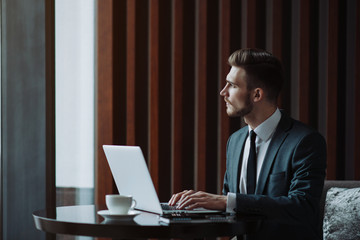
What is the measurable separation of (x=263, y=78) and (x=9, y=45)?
1.88 meters

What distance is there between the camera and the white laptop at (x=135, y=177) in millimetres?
1735

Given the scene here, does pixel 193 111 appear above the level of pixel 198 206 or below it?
above

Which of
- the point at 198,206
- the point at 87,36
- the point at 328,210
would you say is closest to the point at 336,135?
the point at 328,210

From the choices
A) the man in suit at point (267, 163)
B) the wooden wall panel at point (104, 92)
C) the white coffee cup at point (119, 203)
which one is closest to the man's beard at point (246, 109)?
the man in suit at point (267, 163)

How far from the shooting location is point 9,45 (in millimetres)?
3295

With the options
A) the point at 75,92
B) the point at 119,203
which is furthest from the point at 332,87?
the point at 119,203

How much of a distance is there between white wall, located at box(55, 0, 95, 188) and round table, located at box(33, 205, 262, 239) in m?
1.56

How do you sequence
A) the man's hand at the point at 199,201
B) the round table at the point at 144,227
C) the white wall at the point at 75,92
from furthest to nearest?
the white wall at the point at 75,92, the man's hand at the point at 199,201, the round table at the point at 144,227

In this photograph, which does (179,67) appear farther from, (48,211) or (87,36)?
(48,211)

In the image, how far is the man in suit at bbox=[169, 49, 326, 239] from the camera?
181 cm

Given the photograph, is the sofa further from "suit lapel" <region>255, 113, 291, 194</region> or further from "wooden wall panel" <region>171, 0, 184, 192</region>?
"wooden wall panel" <region>171, 0, 184, 192</region>

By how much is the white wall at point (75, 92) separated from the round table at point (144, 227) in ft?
5.12

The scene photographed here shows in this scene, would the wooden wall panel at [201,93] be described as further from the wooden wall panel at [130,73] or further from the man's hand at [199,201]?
the man's hand at [199,201]

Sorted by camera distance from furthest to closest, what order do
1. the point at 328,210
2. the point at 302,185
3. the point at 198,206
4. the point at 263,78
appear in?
the point at 328,210
the point at 263,78
the point at 302,185
the point at 198,206
